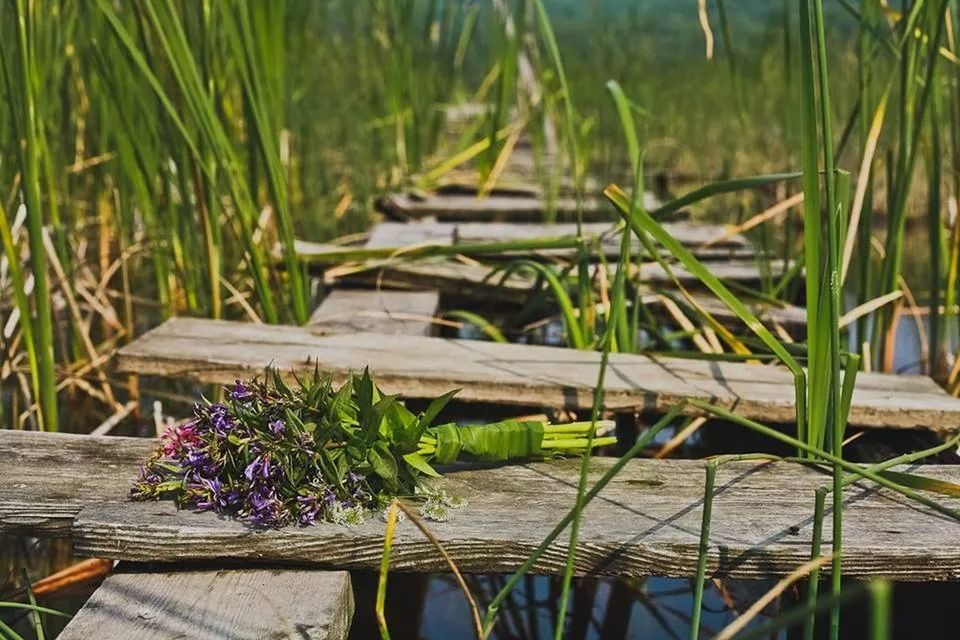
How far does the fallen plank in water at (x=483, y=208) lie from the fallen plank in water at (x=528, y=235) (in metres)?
0.39

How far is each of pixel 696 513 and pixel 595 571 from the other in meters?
0.15

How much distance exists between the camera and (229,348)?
71.2 inches

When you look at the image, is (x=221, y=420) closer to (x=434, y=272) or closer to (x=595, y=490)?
(x=595, y=490)

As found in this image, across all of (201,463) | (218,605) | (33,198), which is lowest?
(218,605)

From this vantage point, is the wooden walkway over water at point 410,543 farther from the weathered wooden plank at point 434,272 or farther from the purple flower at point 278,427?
the weathered wooden plank at point 434,272

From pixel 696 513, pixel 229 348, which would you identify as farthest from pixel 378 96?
pixel 696 513

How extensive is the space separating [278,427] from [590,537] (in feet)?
1.11

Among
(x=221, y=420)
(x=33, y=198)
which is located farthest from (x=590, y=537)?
(x=33, y=198)

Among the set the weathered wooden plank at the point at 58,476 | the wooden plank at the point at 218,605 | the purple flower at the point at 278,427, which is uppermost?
the purple flower at the point at 278,427

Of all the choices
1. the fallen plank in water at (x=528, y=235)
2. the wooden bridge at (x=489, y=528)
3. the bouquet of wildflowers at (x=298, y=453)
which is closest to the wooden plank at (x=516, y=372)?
the wooden bridge at (x=489, y=528)

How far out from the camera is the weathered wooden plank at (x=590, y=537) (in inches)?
43.2

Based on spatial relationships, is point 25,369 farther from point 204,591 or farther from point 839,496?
point 839,496

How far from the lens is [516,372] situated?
1.73 metres

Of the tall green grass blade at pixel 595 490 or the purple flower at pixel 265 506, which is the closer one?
the tall green grass blade at pixel 595 490
